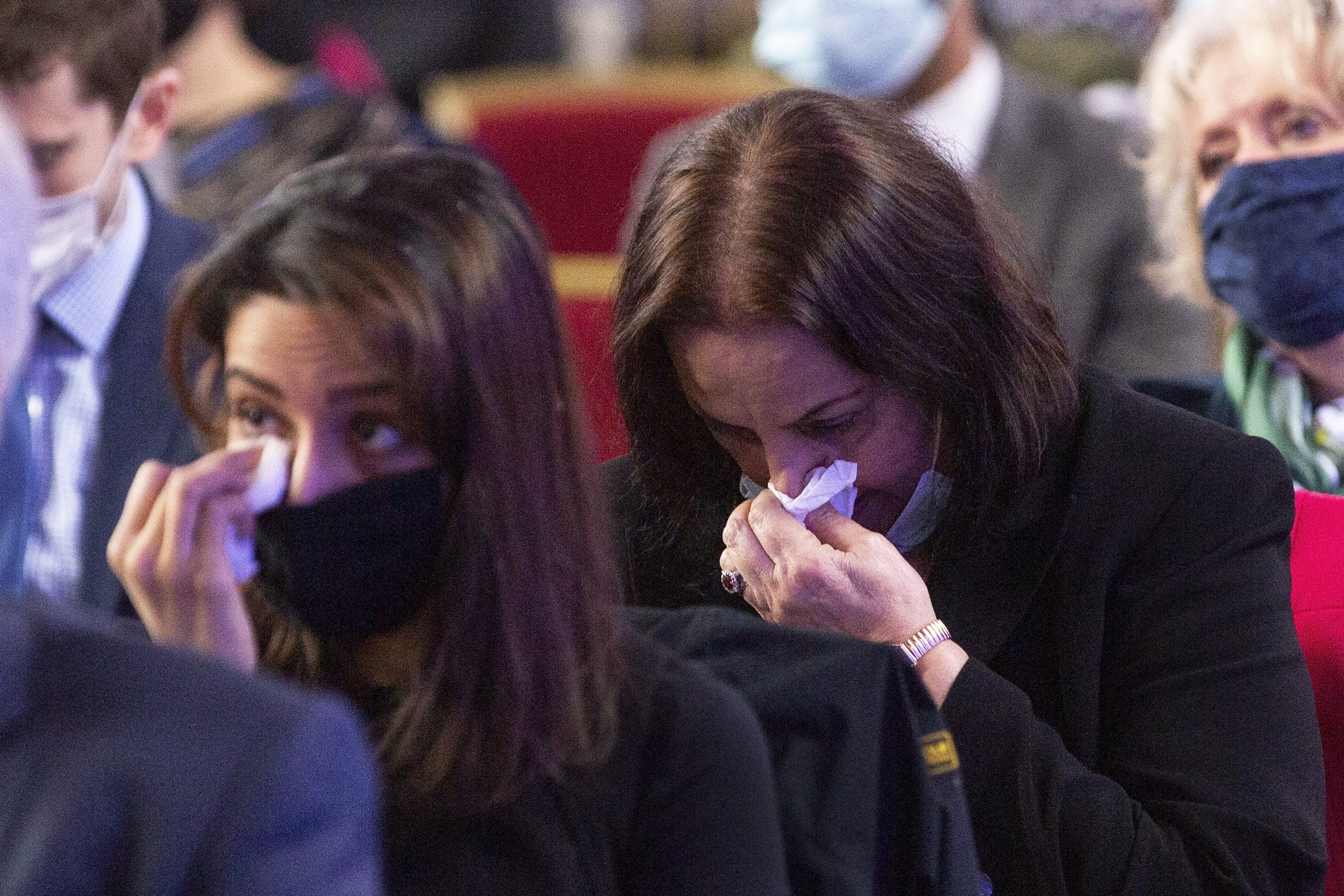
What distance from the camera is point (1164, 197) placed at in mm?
2334

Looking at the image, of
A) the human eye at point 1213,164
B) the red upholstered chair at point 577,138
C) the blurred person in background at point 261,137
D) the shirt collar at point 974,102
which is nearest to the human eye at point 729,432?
the human eye at point 1213,164

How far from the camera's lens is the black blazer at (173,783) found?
33.8 inches

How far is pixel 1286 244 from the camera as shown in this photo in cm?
191

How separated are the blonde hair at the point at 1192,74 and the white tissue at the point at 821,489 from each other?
814 millimetres

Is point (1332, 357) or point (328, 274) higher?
point (328, 274)

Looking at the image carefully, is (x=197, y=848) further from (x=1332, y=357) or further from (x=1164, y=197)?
(x=1164, y=197)

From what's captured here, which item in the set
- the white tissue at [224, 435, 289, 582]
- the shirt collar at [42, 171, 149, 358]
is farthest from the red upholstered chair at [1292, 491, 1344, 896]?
the shirt collar at [42, 171, 149, 358]

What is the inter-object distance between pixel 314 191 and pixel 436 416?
22cm

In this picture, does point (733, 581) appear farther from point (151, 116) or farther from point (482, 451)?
point (151, 116)

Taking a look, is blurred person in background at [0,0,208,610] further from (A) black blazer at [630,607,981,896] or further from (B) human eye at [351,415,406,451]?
(A) black blazer at [630,607,981,896]

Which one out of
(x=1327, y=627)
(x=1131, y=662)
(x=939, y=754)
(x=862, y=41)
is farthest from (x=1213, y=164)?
(x=862, y=41)

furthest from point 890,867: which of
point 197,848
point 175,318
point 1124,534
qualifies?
point 175,318

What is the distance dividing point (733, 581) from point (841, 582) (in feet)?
0.47

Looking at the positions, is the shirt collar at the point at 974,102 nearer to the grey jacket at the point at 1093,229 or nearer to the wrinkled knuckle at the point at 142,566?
the grey jacket at the point at 1093,229
